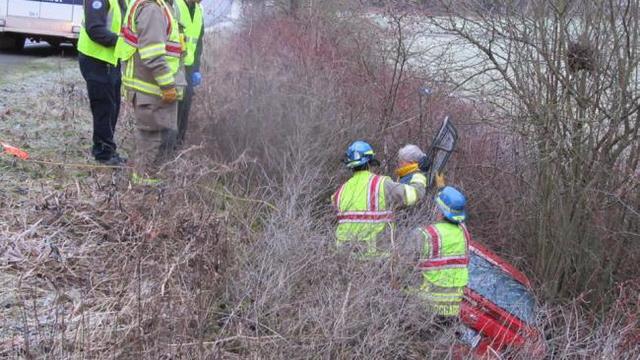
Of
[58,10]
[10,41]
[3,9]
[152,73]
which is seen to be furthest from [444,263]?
[10,41]

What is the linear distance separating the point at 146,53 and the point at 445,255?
2608 mm

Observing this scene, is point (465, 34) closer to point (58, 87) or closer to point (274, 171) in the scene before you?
point (274, 171)

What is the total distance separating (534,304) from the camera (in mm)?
4953

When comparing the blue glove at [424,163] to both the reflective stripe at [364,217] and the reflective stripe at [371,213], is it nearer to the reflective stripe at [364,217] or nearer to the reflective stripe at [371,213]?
the reflective stripe at [371,213]

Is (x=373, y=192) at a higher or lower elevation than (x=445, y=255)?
higher

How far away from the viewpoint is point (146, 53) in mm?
4902

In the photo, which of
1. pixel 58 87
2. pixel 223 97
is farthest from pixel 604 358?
pixel 58 87

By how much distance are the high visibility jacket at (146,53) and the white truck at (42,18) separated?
8.86 meters

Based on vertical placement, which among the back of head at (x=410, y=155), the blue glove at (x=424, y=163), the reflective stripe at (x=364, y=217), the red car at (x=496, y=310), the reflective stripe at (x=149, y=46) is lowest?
the red car at (x=496, y=310)

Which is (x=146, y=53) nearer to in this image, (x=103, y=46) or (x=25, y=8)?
(x=103, y=46)

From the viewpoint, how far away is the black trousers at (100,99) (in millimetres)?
5395

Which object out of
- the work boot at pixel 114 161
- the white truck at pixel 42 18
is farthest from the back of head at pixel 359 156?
the white truck at pixel 42 18

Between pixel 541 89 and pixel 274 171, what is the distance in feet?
7.91

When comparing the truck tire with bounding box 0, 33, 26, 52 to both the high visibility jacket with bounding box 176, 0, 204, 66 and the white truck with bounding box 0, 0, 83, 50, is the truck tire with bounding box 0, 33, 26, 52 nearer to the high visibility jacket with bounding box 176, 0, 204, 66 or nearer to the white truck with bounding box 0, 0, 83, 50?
the white truck with bounding box 0, 0, 83, 50
